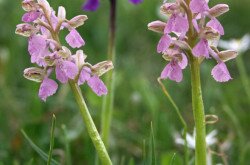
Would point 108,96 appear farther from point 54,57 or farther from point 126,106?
point 126,106

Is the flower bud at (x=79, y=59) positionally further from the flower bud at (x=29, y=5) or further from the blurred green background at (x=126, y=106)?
the blurred green background at (x=126, y=106)

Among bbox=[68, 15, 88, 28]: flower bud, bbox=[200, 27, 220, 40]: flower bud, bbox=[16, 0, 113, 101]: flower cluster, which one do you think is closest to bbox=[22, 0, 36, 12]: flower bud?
bbox=[16, 0, 113, 101]: flower cluster

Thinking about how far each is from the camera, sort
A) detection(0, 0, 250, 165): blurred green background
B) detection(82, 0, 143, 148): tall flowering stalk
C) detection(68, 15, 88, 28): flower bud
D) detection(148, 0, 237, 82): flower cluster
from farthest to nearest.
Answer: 1. detection(0, 0, 250, 165): blurred green background
2. detection(82, 0, 143, 148): tall flowering stalk
3. detection(68, 15, 88, 28): flower bud
4. detection(148, 0, 237, 82): flower cluster

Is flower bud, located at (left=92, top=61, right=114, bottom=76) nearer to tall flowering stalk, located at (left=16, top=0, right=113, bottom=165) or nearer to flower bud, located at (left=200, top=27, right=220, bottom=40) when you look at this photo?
tall flowering stalk, located at (left=16, top=0, right=113, bottom=165)

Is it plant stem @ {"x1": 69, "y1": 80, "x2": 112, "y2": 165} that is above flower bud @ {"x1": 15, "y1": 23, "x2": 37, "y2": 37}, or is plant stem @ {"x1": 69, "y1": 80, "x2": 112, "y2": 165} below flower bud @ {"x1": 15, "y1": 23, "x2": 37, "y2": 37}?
below

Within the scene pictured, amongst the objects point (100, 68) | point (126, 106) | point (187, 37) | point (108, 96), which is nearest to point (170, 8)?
point (187, 37)

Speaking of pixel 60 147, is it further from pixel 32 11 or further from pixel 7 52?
pixel 7 52
